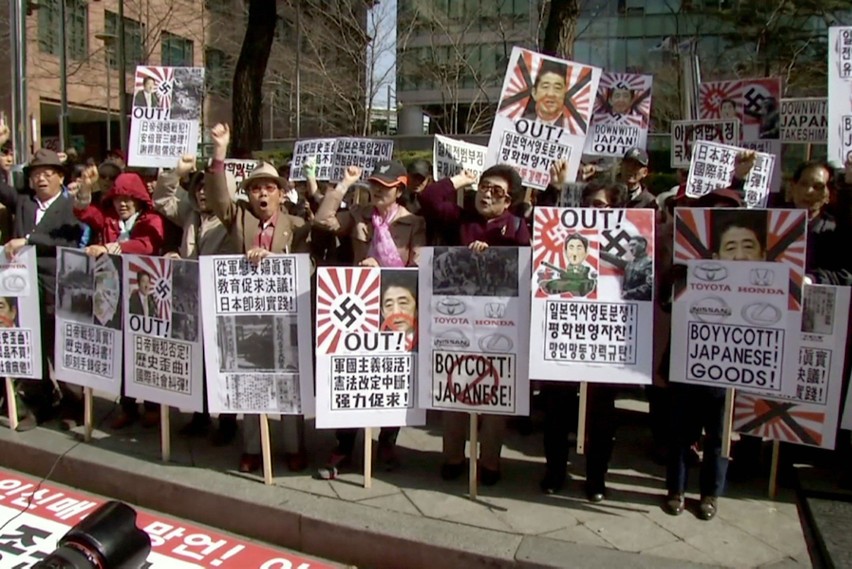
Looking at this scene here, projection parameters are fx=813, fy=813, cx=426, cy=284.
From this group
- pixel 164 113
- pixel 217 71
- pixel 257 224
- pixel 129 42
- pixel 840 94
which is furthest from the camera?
pixel 217 71

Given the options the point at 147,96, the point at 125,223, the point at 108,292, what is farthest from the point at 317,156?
the point at 108,292

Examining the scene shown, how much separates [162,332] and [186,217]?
2.85ft

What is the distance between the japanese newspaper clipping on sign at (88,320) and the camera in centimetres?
541

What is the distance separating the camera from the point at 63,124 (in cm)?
1934

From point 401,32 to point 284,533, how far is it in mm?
22008

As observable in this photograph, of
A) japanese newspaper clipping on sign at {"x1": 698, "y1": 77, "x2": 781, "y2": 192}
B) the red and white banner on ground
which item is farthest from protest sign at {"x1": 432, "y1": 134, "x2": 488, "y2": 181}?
the red and white banner on ground

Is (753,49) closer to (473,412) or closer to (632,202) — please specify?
(632,202)

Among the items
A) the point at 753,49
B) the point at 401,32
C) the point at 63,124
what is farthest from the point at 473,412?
the point at 753,49

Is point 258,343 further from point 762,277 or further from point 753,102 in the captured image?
point 753,102

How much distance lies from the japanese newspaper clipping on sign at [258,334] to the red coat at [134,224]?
1.05m

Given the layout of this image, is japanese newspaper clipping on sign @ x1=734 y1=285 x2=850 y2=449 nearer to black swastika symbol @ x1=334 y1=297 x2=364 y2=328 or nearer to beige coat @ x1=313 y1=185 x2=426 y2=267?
beige coat @ x1=313 y1=185 x2=426 y2=267

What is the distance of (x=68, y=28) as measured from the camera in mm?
28172

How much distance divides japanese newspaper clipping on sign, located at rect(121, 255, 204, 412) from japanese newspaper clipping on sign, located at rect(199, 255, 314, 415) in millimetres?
193

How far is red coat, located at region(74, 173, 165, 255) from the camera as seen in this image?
5.65 m
